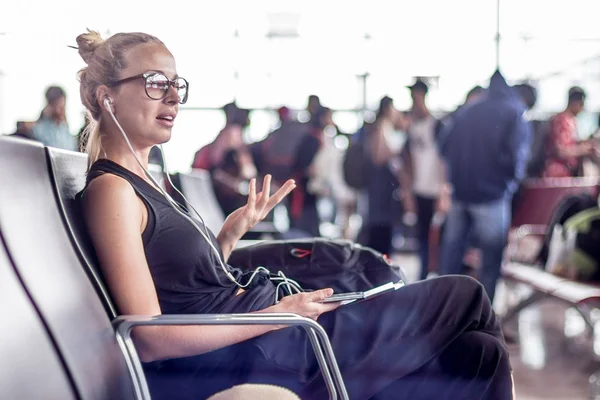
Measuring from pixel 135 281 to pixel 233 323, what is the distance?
190 millimetres

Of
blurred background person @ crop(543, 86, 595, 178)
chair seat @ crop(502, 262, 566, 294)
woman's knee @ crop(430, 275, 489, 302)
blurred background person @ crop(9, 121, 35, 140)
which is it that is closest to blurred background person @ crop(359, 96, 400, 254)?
chair seat @ crop(502, 262, 566, 294)

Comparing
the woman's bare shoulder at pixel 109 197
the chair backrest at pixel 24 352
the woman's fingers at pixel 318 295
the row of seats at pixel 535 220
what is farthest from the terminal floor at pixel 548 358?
the chair backrest at pixel 24 352

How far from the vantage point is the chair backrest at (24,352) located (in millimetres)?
827

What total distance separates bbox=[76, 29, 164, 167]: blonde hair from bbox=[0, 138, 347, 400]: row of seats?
13cm

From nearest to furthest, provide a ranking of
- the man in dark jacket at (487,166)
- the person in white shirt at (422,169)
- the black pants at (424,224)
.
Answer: the man in dark jacket at (487,166)
the person in white shirt at (422,169)
the black pants at (424,224)

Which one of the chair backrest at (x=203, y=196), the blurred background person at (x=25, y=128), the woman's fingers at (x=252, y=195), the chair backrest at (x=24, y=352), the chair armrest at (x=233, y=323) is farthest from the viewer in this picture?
the chair backrest at (x=203, y=196)

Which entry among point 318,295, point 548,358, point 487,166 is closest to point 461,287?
point 318,295

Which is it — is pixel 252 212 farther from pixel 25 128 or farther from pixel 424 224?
pixel 424 224

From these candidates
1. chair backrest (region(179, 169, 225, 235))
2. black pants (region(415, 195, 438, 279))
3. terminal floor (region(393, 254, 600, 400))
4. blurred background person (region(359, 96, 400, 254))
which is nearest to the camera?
chair backrest (region(179, 169, 225, 235))

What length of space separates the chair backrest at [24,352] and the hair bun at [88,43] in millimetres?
504

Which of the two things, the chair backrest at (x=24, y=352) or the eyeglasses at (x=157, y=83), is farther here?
the eyeglasses at (x=157, y=83)

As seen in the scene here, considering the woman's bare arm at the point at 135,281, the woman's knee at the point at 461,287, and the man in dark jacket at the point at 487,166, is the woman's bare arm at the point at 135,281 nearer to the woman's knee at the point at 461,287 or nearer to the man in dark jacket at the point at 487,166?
the woman's knee at the point at 461,287

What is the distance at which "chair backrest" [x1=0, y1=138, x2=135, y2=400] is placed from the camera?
911 mm

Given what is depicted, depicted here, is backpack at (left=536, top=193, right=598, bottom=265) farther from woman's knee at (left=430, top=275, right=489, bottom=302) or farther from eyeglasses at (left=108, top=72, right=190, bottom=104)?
eyeglasses at (left=108, top=72, right=190, bottom=104)
